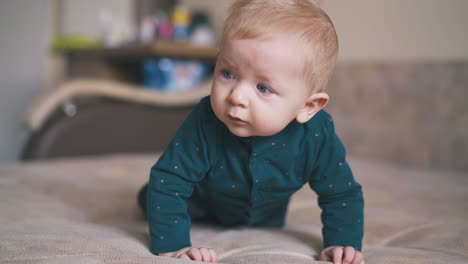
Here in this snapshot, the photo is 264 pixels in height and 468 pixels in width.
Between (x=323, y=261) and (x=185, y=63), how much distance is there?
183 cm

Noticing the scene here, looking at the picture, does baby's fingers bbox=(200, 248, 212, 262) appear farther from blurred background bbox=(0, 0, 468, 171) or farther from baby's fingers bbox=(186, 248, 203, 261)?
blurred background bbox=(0, 0, 468, 171)

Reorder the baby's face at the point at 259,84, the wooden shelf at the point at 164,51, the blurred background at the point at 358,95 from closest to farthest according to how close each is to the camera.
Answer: the baby's face at the point at 259,84 < the blurred background at the point at 358,95 < the wooden shelf at the point at 164,51

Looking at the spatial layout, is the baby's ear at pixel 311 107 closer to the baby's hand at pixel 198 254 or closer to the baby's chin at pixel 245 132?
the baby's chin at pixel 245 132

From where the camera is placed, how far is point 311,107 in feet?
2.75

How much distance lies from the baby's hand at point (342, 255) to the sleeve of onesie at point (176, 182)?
235 millimetres

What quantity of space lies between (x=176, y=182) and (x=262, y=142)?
160 mm

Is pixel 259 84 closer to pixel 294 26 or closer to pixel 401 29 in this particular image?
pixel 294 26

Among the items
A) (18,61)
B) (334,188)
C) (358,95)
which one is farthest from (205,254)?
(18,61)

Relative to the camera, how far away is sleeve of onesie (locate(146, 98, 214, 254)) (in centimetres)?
83

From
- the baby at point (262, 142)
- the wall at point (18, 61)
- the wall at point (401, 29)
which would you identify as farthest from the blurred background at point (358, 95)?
the baby at point (262, 142)

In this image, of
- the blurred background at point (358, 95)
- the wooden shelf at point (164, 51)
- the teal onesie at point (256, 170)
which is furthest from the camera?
the wooden shelf at point (164, 51)

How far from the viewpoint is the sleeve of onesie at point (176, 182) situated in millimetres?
830

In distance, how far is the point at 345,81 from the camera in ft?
6.88

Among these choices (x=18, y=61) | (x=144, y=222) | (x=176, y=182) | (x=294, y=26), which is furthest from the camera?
(x=18, y=61)
